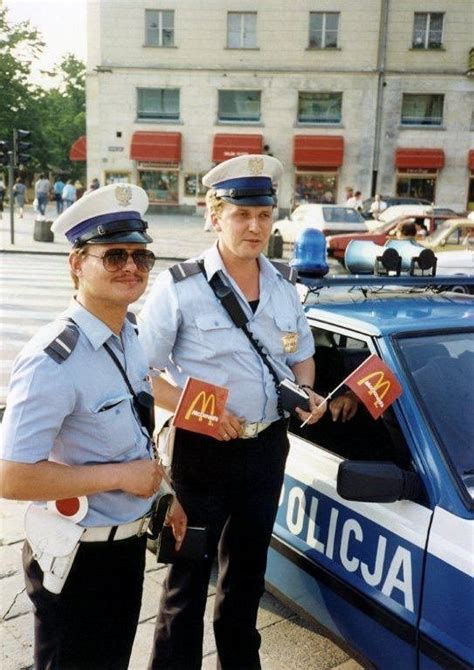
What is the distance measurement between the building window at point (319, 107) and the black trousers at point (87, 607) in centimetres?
3027

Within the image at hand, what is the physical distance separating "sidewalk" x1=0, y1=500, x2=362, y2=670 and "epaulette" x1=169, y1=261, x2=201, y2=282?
1.57 m

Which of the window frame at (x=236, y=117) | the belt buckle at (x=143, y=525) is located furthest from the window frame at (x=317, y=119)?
the belt buckle at (x=143, y=525)

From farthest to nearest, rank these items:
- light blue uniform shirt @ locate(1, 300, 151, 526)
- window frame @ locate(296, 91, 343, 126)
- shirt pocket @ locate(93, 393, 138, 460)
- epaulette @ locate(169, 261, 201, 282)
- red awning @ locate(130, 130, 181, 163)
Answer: red awning @ locate(130, 130, 181, 163) → window frame @ locate(296, 91, 343, 126) → epaulette @ locate(169, 261, 201, 282) → shirt pocket @ locate(93, 393, 138, 460) → light blue uniform shirt @ locate(1, 300, 151, 526)

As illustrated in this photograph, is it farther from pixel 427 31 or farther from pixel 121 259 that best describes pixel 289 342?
pixel 427 31

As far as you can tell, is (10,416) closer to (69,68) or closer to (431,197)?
(431,197)

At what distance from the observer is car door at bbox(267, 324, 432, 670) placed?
2.21 m

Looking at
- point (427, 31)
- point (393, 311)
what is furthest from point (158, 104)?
point (393, 311)

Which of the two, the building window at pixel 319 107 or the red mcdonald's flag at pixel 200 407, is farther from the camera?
the building window at pixel 319 107

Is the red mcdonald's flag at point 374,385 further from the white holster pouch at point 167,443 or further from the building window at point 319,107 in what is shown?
the building window at point 319,107

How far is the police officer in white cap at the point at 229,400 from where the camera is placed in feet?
7.98

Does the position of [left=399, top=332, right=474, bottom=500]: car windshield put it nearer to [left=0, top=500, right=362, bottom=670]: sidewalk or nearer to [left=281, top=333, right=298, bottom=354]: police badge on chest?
[left=281, top=333, right=298, bottom=354]: police badge on chest

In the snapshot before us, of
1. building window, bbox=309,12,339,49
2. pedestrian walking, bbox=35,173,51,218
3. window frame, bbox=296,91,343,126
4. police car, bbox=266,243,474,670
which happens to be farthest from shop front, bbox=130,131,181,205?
police car, bbox=266,243,474,670

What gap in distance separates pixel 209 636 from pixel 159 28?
102 ft

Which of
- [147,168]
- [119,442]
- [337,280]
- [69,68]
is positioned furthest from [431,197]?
[69,68]
